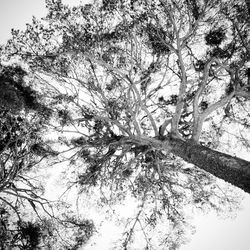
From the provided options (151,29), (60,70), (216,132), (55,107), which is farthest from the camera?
(216,132)

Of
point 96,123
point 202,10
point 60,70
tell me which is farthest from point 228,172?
point 60,70

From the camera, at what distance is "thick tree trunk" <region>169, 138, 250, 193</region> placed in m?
3.02

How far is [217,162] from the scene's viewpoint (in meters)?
3.53

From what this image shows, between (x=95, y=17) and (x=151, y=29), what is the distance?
5.95 ft

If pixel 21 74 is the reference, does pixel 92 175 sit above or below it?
below

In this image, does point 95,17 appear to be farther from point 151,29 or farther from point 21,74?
point 21,74

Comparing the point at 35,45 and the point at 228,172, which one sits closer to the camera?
the point at 228,172

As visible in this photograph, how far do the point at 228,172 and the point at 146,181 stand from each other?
4.58 meters

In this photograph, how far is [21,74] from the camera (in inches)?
268

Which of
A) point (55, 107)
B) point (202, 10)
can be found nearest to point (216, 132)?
point (202, 10)

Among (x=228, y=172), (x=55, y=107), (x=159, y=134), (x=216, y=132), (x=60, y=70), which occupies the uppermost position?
(x=60, y=70)

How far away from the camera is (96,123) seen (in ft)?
24.0

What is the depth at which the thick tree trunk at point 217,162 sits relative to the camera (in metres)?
3.02

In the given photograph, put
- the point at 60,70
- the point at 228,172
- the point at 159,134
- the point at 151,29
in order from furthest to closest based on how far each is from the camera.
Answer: the point at 60,70 < the point at 151,29 < the point at 159,134 < the point at 228,172
